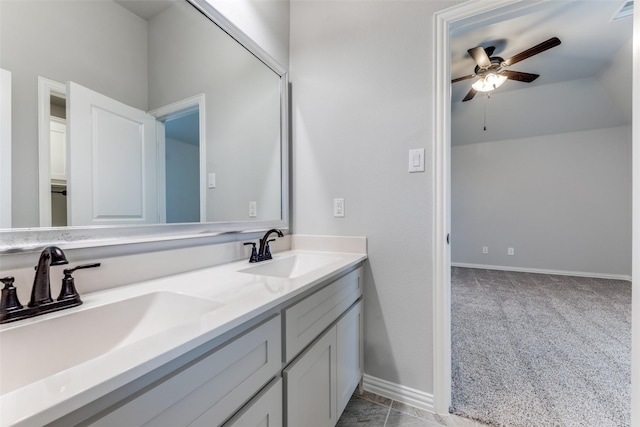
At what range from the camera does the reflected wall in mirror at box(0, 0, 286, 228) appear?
2.38ft

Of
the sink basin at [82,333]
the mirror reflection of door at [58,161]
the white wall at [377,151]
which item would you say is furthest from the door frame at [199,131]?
the white wall at [377,151]

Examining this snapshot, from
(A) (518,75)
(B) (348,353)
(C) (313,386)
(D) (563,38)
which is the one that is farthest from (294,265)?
(D) (563,38)

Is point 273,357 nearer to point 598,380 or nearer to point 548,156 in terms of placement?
point 598,380

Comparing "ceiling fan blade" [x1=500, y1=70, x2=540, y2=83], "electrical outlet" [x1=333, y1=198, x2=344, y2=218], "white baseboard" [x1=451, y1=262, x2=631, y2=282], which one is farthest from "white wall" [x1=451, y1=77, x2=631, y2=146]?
"electrical outlet" [x1=333, y1=198, x2=344, y2=218]

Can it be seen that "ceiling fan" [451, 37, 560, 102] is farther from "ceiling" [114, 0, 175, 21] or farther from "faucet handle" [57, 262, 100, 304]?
"faucet handle" [57, 262, 100, 304]

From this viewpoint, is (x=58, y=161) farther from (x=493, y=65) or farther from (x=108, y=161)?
(x=493, y=65)

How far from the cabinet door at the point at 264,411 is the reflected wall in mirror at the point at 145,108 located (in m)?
0.72

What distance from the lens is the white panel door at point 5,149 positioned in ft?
2.22

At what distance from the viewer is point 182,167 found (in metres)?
1.15

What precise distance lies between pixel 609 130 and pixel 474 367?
14.0 ft

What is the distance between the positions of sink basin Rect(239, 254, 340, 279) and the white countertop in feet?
0.75

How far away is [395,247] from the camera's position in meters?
1.45

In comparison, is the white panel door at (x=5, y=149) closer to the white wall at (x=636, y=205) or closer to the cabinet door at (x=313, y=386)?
the cabinet door at (x=313, y=386)

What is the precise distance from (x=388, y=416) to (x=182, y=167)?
60.7 inches
